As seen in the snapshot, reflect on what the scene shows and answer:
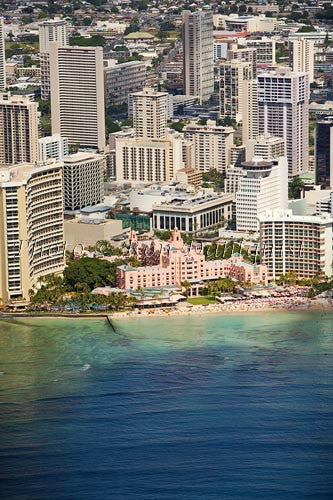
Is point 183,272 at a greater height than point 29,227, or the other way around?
point 29,227

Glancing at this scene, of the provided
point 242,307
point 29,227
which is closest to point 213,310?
point 242,307

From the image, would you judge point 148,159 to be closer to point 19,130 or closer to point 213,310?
point 19,130

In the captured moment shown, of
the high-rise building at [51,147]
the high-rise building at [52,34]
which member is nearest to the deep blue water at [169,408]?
the high-rise building at [51,147]

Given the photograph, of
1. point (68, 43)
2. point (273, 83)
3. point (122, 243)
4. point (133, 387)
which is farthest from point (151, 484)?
point (68, 43)

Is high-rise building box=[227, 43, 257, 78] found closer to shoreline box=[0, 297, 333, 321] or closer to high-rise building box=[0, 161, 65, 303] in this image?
high-rise building box=[0, 161, 65, 303]

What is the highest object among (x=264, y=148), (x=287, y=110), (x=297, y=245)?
(x=287, y=110)

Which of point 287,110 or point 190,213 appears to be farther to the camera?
point 287,110

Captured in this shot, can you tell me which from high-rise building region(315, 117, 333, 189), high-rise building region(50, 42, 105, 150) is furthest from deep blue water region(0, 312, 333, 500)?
high-rise building region(50, 42, 105, 150)
